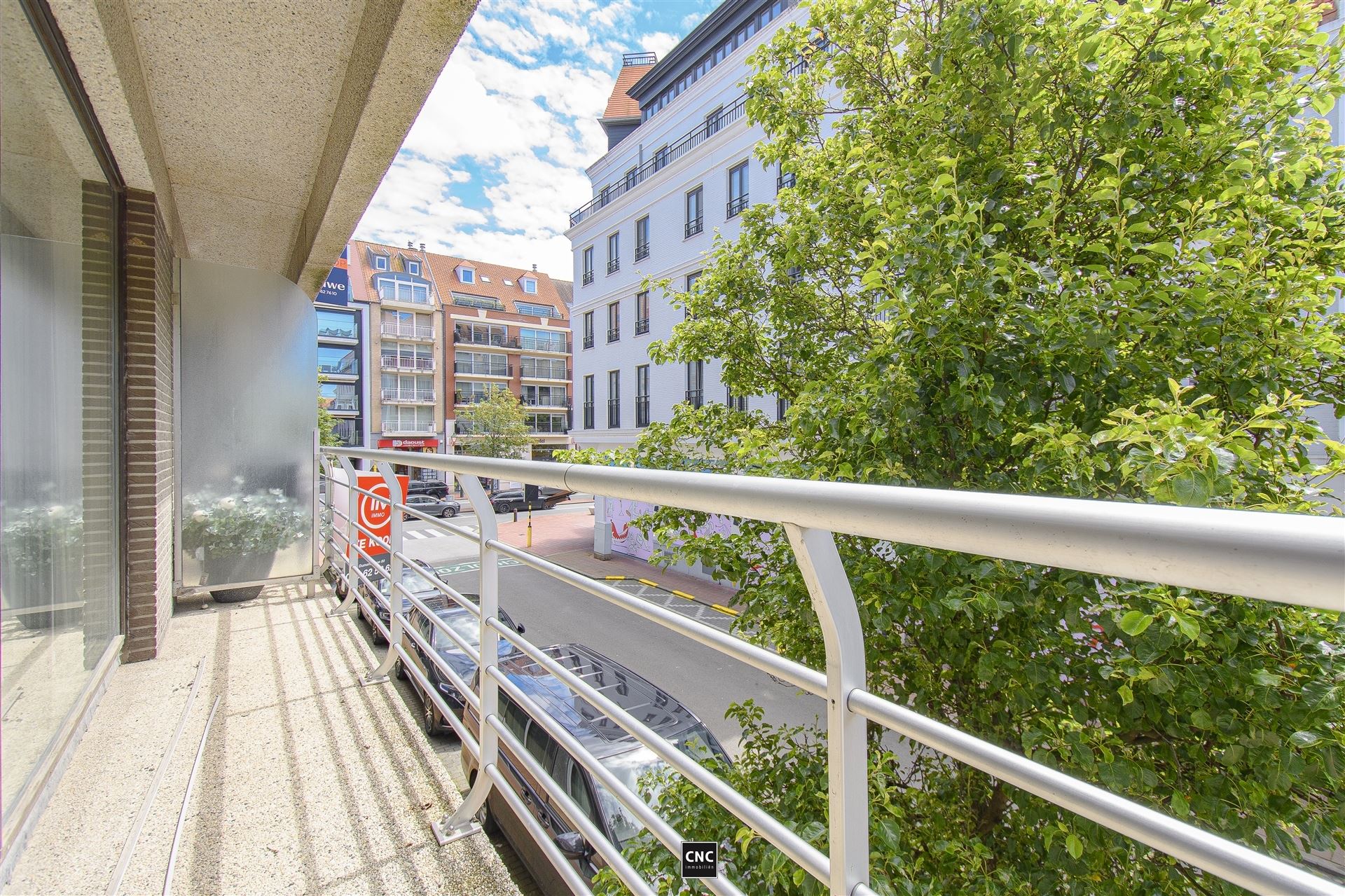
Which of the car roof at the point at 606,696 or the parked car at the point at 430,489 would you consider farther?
the parked car at the point at 430,489

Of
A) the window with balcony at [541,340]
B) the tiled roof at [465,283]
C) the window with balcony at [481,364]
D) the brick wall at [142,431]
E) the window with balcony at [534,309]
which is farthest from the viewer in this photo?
the window with balcony at [534,309]

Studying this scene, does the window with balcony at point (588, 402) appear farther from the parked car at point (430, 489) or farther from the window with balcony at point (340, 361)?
the window with balcony at point (340, 361)

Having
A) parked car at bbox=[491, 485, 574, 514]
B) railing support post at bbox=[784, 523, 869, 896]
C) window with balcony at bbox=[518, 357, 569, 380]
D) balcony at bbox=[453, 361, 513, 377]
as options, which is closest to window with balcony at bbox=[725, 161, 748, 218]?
parked car at bbox=[491, 485, 574, 514]

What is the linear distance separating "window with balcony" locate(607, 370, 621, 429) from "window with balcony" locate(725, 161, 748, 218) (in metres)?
6.20

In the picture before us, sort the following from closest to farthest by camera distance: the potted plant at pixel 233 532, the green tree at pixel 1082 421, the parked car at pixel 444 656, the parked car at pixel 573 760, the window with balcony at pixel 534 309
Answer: the green tree at pixel 1082 421 < the parked car at pixel 573 760 < the parked car at pixel 444 656 < the potted plant at pixel 233 532 < the window with balcony at pixel 534 309

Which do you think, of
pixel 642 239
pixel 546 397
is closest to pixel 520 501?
pixel 642 239

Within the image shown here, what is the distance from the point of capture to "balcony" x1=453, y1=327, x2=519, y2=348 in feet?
130

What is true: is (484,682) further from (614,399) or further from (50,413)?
(614,399)

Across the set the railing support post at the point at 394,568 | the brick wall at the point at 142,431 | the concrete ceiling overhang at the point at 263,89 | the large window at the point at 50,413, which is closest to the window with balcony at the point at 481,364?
the concrete ceiling overhang at the point at 263,89

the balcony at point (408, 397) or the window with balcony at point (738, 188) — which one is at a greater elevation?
the window with balcony at point (738, 188)

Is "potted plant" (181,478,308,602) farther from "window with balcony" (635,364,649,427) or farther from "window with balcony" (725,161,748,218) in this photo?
"window with balcony" (635,364,649,427)

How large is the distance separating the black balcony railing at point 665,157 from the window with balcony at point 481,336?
64.0 feet

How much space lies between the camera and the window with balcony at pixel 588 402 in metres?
21.0

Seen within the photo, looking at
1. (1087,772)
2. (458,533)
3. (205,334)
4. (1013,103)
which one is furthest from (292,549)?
(1013,103)
